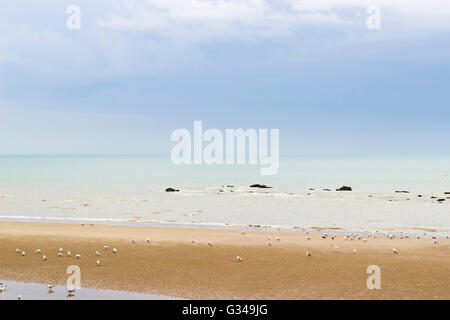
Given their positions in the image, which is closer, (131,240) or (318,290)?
(318,290)

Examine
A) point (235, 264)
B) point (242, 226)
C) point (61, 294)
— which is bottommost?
point (61, 294)

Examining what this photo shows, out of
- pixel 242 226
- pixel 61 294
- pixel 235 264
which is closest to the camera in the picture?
pixel 61 294

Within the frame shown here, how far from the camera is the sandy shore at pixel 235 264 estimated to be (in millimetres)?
17500

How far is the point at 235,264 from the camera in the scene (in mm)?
21531

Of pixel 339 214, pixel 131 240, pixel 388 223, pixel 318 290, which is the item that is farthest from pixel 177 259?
pixel 339 214

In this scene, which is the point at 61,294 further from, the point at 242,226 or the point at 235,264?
the point at 242,226

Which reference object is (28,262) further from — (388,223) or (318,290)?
(388,223)

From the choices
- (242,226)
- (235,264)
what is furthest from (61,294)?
(242,226)

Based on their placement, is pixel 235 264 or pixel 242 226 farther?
pixel 242 226

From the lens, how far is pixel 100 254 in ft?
77.3

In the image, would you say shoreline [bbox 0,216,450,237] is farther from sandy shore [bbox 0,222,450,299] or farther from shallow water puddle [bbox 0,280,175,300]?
shallow water puddle [bbox 0,280,175,300]
